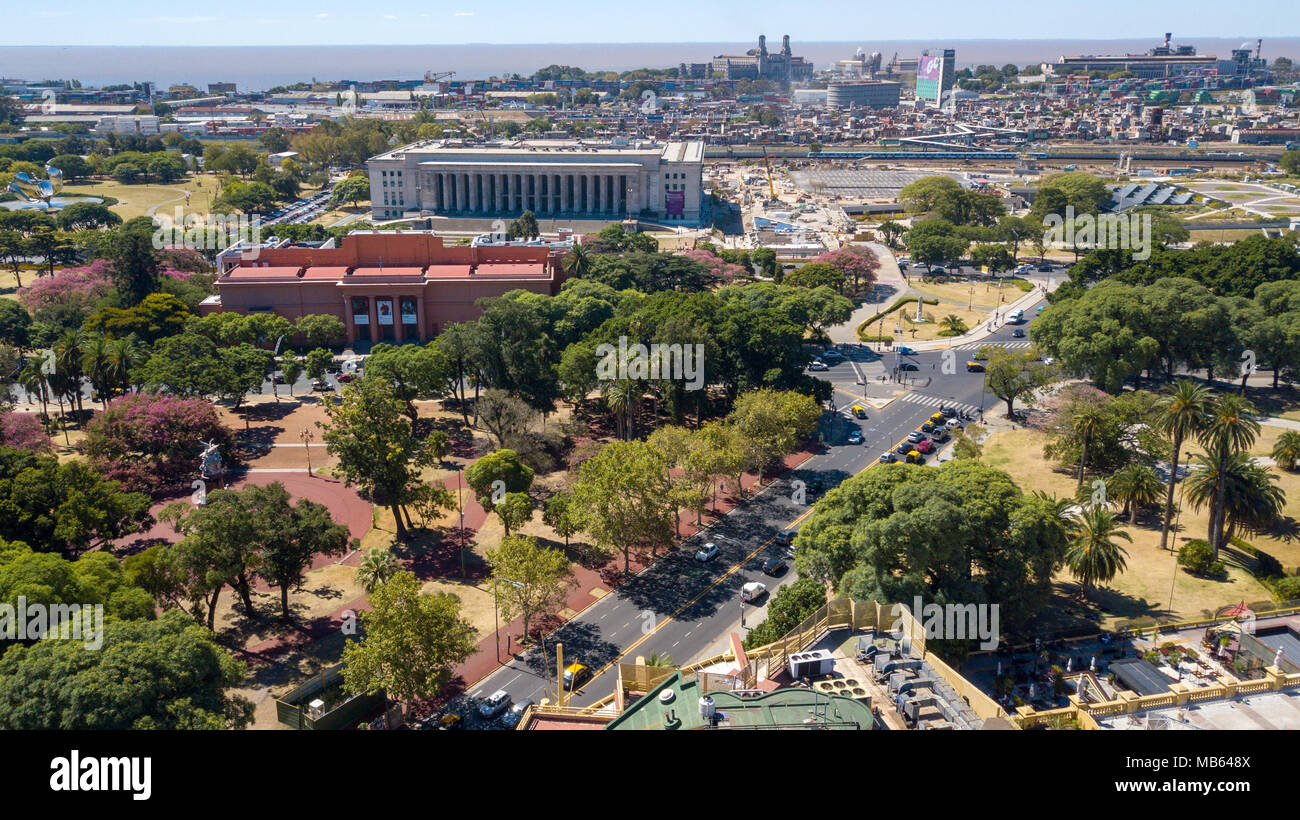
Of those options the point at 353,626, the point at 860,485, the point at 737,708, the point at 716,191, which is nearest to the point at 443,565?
the point at 353,626

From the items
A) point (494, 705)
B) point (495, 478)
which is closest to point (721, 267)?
point (495, 478)

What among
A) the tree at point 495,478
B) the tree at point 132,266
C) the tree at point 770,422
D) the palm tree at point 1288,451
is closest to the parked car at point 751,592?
the tree at point 770,422

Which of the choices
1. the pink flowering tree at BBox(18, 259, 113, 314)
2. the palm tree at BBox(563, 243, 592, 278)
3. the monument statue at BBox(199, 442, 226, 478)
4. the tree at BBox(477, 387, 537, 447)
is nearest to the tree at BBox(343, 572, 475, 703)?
the tree at BBox(477, 387, 537, 447)

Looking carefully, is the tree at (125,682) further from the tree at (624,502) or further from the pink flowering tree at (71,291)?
the pink flowering tree at (71,291)

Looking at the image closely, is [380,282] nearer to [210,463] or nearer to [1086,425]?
[210,463]

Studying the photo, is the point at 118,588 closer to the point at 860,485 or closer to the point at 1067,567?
the point at 860,485

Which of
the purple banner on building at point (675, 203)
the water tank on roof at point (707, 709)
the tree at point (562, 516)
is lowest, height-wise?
the tree at point (562, 516)

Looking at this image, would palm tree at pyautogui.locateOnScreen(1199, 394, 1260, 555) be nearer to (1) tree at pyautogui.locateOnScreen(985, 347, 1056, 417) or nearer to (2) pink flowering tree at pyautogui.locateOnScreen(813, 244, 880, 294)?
(1) tree at pyautogui.locateOnScreen(985, 347, 1056, 417)
